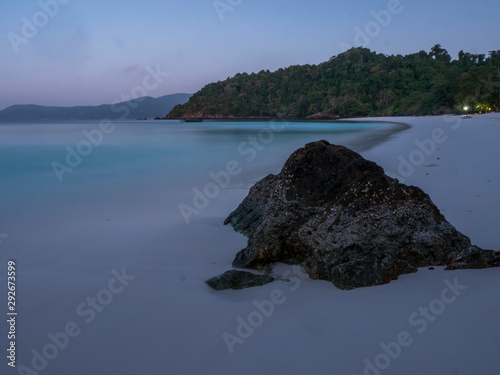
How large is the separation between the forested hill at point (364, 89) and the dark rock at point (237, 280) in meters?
64.1

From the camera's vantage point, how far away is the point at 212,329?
2.43m

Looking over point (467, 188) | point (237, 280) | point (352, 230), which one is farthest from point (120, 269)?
point (467, 188)

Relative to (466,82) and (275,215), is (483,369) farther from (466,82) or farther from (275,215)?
(466,82)

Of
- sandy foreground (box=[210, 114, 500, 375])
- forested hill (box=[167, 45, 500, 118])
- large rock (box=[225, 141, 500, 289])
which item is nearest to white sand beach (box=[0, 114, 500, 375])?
sandy foreground (box=[210, 114, 500, 375])

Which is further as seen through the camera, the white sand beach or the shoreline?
the shoreline

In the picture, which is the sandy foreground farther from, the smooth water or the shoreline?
the shoreline

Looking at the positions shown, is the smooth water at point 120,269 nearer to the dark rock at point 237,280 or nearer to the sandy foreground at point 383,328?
the dark rock at point 237,280

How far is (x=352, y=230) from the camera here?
2986 mm

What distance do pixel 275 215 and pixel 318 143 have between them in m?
1.01

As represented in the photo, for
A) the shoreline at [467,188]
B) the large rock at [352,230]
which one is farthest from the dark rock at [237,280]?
the shoreline at [467,188]

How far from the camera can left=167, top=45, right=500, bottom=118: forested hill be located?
209 feet

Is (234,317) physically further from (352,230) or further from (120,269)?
(120,269)

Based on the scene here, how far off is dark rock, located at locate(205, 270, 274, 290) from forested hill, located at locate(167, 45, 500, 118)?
210 feet

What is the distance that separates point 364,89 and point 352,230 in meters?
126
